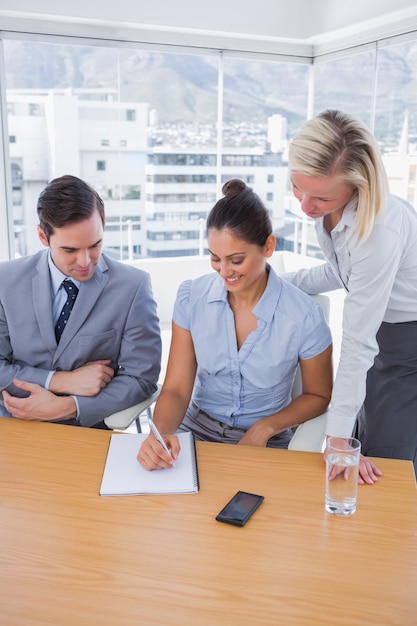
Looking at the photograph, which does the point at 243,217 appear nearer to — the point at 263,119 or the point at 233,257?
the point at 233,257

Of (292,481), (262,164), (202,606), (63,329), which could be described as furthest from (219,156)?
(202,606)

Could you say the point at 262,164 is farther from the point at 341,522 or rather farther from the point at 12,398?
the point at 341,522

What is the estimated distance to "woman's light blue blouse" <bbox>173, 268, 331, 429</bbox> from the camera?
5.62 feet

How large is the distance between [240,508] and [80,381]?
75 cm

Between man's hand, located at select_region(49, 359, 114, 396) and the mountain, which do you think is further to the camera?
the mountain

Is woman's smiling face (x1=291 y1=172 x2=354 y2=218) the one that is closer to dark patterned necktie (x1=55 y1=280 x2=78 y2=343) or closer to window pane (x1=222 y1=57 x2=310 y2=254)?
dark patterned necktie (x1=55 y1=280 x2=78 y2=343)

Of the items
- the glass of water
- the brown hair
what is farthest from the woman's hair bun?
the glass of water

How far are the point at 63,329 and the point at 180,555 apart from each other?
0.96 meters

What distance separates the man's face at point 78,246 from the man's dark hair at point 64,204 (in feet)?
0.06

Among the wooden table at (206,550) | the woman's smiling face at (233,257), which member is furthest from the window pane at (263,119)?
the wooden table at (206,550)

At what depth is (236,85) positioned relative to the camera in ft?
15.6

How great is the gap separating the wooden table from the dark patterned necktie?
520mm

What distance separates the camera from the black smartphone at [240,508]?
1178 mm

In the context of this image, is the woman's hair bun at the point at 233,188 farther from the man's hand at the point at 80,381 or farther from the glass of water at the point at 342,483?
the glass of water at the point at 342,483
